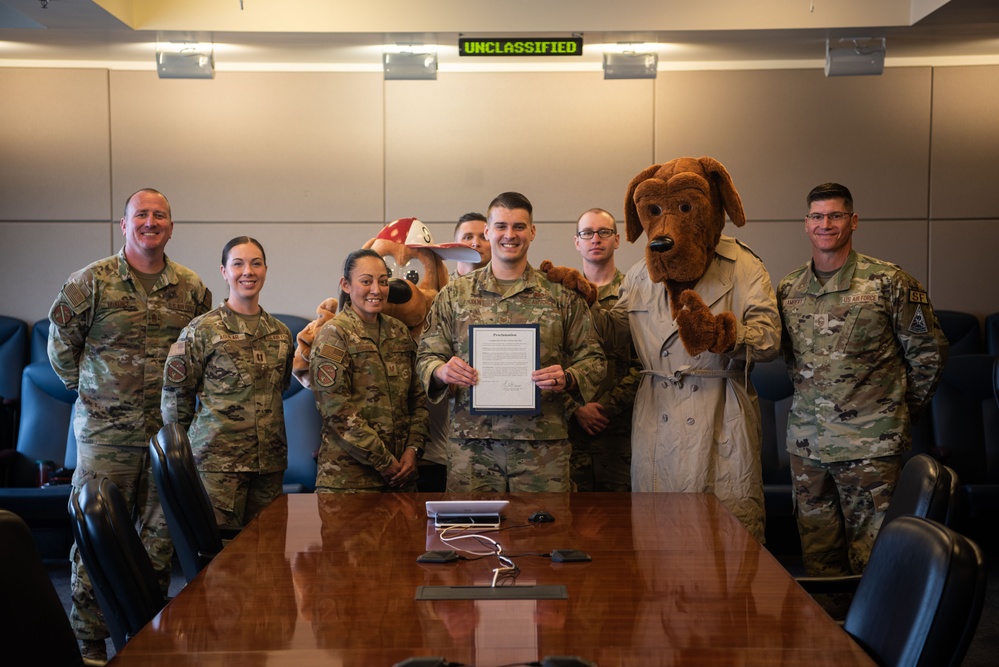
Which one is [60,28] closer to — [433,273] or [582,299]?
[433,273]

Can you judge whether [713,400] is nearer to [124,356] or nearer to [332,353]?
[332,353]

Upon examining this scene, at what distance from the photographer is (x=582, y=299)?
3.91m

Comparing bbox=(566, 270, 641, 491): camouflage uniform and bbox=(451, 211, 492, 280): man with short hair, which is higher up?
bbox=(451, 211, 492, 280): man with short hair

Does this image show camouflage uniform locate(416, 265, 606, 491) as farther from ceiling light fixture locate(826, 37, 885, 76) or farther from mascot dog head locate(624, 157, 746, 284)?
ceiling light fixture locate(826, 37, 885, 76)

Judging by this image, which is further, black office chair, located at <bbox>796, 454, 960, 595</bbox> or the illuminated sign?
the illuminated sign

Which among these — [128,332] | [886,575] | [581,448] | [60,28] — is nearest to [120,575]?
[886,575]

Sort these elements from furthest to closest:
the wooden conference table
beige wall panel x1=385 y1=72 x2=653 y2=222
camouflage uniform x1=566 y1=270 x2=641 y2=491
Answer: beige wall panel x1=385 y1=72 x2=653 y2=222
camouflage uniform x1=566 y1=270 x2=641 y2=491
the wooden conference table

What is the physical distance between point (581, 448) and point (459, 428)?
0.78 metres

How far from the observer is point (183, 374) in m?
3.80

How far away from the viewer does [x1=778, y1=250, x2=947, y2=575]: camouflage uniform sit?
382cm

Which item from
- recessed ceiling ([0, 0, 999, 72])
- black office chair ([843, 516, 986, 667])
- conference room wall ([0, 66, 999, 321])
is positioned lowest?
black office chair ([843, 516, 986, 667])

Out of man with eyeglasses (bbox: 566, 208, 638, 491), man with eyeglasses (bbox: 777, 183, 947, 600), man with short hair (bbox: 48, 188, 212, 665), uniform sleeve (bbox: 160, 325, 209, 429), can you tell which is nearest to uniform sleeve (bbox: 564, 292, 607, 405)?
man with eyeglasses (bbox: 566, 208, 638, 491)

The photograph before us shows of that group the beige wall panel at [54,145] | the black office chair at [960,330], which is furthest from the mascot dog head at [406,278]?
the black office chair at [960,330]

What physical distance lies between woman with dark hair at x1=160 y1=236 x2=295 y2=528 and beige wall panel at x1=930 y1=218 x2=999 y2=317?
4.69 metres
